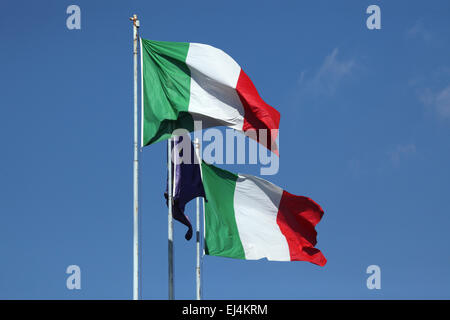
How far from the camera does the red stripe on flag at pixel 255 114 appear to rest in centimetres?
3612

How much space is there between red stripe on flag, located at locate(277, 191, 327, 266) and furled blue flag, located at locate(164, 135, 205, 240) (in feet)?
12.9

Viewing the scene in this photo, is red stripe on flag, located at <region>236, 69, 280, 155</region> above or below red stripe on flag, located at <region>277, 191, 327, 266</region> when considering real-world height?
above

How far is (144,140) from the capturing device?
3244 centimetres

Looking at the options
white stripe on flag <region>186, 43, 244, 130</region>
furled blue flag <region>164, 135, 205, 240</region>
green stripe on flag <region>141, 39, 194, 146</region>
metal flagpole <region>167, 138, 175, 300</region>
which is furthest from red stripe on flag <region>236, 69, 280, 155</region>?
metal flagpole <region>167, 138, 175, 300</region>

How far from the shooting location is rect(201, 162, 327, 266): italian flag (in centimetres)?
3931

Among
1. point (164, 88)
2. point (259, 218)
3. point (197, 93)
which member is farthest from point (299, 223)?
point (164, 88)

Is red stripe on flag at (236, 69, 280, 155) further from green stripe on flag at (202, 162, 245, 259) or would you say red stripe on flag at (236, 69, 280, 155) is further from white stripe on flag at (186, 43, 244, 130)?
green stripe on flag at (202, 162, 245, 259)

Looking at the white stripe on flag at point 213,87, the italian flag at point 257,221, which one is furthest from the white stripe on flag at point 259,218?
the white stripe on flag at point 213,87

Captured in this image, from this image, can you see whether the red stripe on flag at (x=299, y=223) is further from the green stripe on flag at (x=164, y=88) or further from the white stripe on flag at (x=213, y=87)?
the green stripe on flag at (x=164, y=88)
